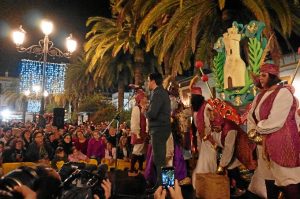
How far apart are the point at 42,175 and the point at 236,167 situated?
4.44 metres

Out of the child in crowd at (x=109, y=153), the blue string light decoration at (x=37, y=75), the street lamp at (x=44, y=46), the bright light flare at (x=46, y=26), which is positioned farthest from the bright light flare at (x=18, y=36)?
the blue string light decoration at (x=37, y=75)

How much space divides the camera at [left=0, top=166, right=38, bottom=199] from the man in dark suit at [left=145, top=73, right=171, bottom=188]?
12.9ft

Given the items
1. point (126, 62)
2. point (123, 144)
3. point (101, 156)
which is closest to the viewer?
point (101, 156)

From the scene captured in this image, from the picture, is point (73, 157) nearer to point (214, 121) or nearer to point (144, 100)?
point (144, 100)

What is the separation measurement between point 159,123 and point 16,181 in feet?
13.4

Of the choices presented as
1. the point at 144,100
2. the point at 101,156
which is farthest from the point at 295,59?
the point at 101,156

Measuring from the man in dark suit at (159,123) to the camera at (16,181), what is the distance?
3.93m

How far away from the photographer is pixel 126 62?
19.0 metres

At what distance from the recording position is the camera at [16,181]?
149cm

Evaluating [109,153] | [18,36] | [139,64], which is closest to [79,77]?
[139,64]

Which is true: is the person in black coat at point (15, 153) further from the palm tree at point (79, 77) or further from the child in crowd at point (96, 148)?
the palm tree at point (79, 77)

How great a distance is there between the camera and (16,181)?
4.96 feet

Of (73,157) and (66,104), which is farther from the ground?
(66,104)

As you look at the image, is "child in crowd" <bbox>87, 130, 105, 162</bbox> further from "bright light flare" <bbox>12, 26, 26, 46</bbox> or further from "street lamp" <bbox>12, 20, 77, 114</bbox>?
"bright light flare" <bbox>12, 26, 26, 46</bbox>
